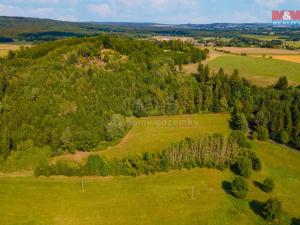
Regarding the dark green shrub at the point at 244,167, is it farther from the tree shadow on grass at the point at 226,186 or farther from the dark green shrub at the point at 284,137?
the dark green shrub at the point at 284,137

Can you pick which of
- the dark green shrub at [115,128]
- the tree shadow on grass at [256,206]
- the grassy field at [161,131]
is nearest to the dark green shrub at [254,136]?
the grassy field at [161,131]

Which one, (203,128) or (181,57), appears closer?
(203,128)

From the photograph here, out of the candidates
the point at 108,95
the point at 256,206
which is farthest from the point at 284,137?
the point at 108,95

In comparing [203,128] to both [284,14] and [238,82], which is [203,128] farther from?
[284,14]

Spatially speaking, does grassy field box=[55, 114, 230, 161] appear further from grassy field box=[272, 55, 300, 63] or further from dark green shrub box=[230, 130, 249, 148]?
grassy field box=[272, 55, 300, 63]

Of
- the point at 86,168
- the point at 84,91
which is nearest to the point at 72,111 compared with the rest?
the point at 84,91

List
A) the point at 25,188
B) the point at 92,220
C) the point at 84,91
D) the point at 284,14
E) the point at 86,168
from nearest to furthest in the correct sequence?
the point at 92,220, the point at 25,188, the point at 86,168, the point at 84,91, the point at 284,14

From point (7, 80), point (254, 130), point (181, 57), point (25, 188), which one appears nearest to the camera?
point (25, 188)
